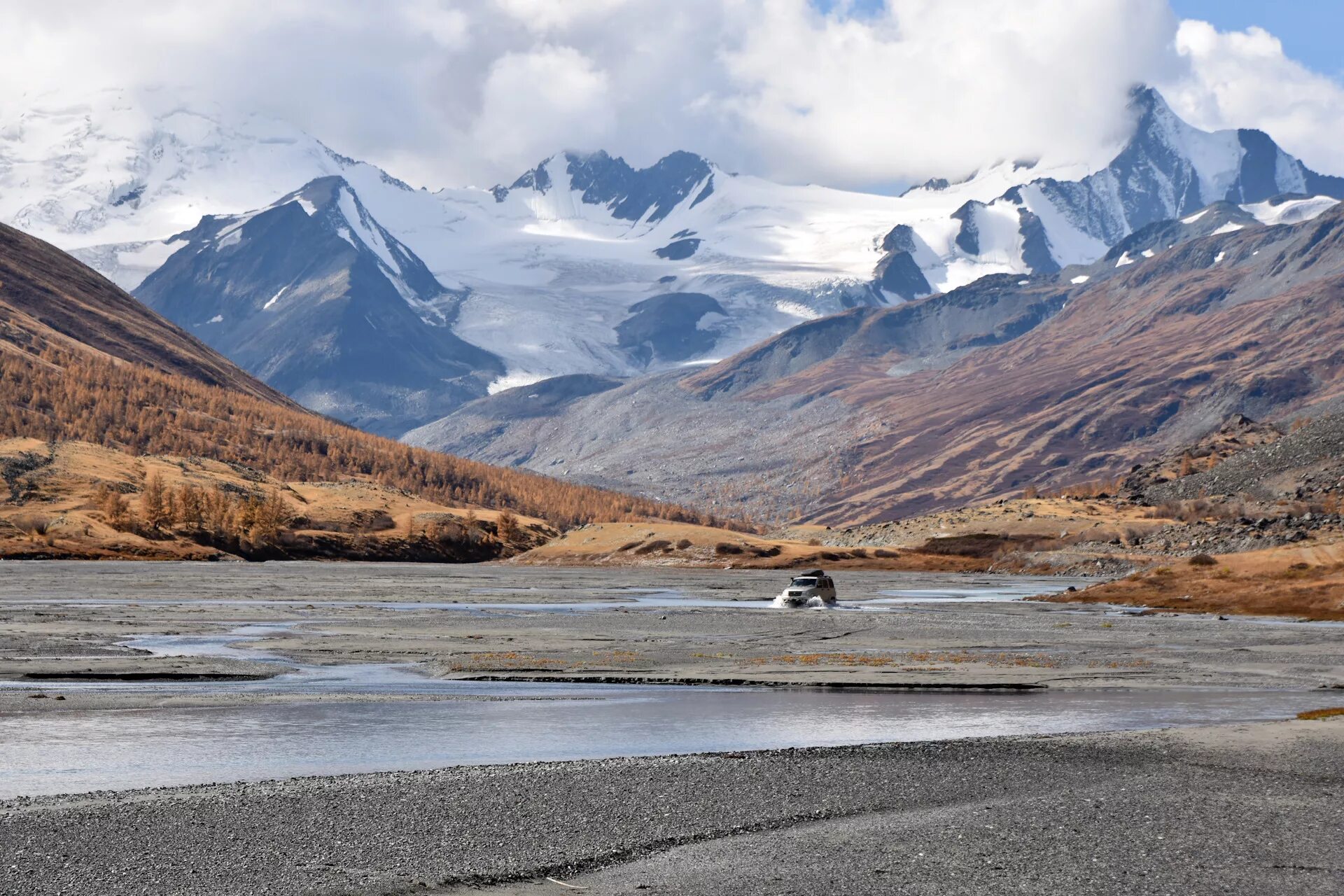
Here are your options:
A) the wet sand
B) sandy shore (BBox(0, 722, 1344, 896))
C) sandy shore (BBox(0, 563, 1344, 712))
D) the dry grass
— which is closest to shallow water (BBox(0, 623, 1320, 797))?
the wet sand

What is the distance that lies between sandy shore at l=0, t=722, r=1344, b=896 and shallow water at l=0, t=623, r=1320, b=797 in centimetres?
303

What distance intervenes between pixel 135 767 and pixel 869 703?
22.2 metres

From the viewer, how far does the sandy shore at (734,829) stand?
21.3 meters

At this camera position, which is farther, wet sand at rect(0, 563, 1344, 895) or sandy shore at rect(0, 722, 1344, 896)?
wet sand at rect(0, 563, 1344, 895)

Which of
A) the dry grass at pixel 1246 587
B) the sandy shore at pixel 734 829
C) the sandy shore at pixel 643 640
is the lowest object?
the sandy shore at pixel 734 829

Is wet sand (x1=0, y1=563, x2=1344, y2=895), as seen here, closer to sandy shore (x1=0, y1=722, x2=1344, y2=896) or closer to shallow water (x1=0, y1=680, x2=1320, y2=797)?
sandy shore (x1=0, y1=722, x2=1344, y2=896)

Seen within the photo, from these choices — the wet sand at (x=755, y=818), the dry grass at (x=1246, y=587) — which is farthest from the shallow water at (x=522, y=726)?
the dry grass at (x=1246, y=587)

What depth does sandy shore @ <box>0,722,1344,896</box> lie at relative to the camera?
840 inches

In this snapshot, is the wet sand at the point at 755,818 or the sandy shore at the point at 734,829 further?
the wet sand at the point at 755,818

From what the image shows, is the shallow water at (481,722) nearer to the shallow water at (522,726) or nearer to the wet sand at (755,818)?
the shallow water at (522,726)

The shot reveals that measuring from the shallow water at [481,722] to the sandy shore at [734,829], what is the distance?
9.95 feet

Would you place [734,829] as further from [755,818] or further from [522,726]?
[522,726]

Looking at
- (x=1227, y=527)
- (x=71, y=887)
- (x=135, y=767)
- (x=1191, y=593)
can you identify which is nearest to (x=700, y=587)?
(x=1191, y=593)

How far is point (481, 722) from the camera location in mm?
38344
